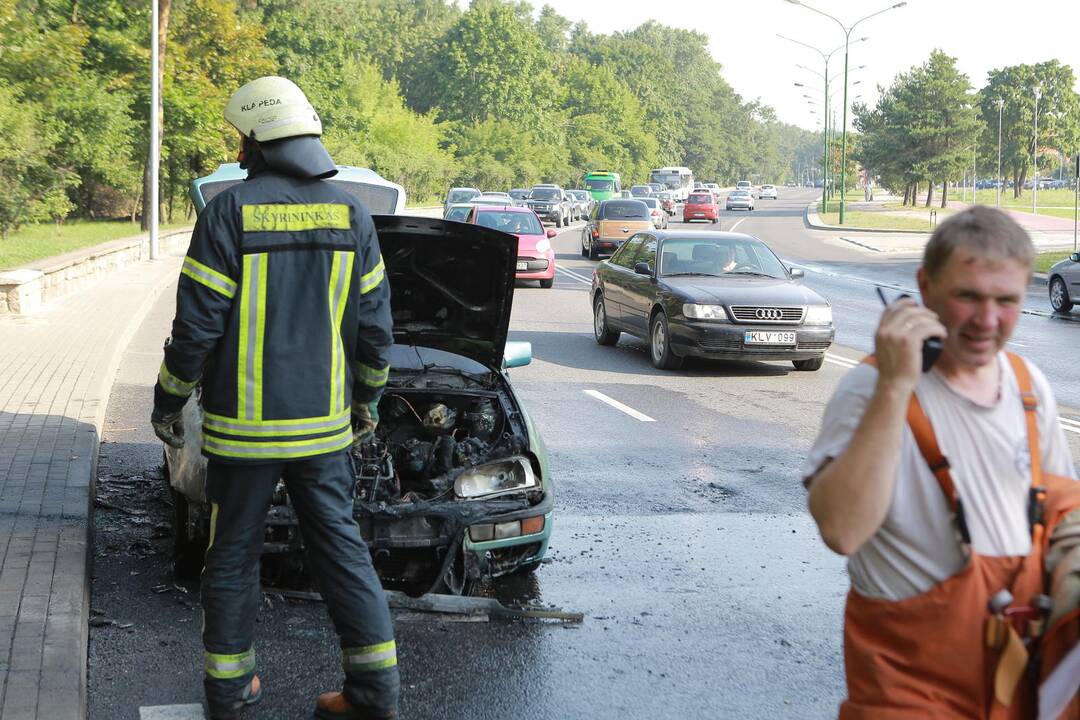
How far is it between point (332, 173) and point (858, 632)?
240 centimetres

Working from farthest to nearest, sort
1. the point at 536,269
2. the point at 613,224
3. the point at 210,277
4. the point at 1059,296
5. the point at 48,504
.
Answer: the point at 613,224 → the point at 536,269 → the point at 1059,296 → the point at 48,504 → the point at 210,277

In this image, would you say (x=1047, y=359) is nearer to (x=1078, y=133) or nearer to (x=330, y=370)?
(x=330, y=370)

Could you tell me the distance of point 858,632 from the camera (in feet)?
8.27

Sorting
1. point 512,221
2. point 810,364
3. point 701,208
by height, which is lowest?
point 810,364

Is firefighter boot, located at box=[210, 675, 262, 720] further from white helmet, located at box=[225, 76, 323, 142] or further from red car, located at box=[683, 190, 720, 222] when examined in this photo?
red car, located at box=[683, 190, 720, 222]

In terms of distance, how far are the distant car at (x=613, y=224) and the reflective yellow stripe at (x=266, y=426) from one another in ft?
97.3

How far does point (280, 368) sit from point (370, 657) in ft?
3.22

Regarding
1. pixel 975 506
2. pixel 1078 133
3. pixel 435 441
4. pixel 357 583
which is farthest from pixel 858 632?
pixel 1078 133

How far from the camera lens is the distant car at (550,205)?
170 ft

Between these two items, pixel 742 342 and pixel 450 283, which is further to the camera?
pixel 742 342

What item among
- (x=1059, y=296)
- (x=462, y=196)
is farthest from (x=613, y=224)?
(x=1059, y=296)

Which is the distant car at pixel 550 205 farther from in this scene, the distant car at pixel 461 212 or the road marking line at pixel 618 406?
the road marking line at pixel 618 406

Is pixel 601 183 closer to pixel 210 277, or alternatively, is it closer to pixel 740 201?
pixel 740 201

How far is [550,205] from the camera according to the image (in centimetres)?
5334
